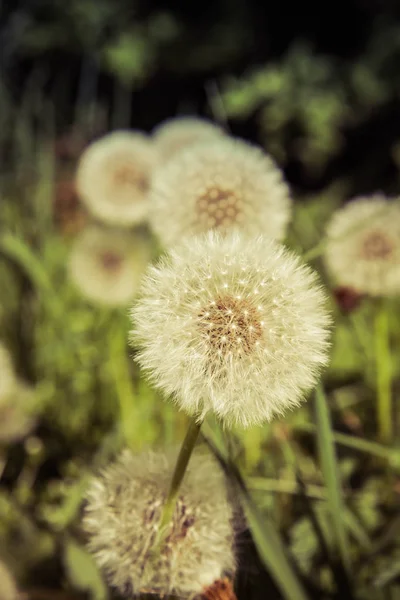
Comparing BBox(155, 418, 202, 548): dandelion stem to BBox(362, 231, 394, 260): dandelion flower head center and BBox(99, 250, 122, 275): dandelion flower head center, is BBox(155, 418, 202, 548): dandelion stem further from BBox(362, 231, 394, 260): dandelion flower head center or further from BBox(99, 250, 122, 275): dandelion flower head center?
BBox(99, 250, 122, 275): dandelion flower head center

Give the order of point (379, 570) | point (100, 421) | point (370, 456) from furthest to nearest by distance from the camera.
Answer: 1. point (100, 421)
2. point (370, 456)
3. point (379, 570)

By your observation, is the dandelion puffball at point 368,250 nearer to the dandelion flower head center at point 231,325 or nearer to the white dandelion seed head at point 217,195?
the white dandelion seed head at point 217,195

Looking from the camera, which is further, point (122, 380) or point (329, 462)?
point (122, 380)

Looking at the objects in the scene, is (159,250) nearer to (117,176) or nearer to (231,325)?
(117,176)

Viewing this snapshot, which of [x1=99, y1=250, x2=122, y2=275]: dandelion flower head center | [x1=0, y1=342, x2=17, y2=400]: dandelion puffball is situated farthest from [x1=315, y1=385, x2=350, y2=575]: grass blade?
[x1=99, y1=250, x2=122, y2=275]: dandelion flower head center

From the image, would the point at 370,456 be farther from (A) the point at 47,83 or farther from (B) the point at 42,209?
(A) the point at 47,83

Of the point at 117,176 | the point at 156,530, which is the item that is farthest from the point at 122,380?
the point at 156,530

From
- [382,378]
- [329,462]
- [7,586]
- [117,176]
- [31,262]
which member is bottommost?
[382,378]

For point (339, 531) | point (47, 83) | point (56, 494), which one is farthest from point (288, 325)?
point (47, 83)
